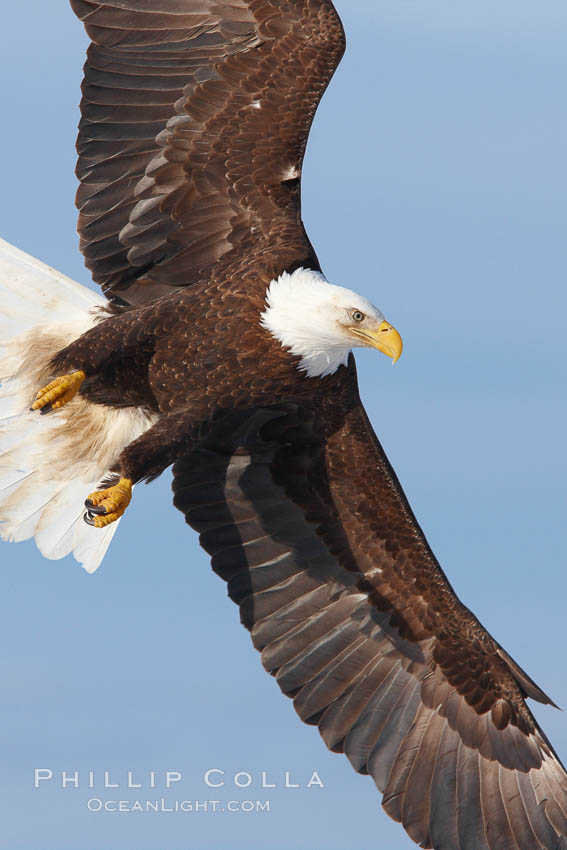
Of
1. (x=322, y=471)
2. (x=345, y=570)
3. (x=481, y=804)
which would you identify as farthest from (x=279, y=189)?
(x=481, y=804)

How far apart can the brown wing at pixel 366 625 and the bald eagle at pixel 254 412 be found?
0.04 ft

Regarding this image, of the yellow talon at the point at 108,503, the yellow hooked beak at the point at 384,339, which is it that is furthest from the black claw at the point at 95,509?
the yellow hooked beak at the point at 384,339

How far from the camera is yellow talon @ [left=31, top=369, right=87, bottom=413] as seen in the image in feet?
25.8

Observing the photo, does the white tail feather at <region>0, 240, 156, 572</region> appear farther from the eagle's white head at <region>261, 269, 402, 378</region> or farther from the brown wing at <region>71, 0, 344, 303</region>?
the eagle's white head at <region>261, 269, 402, 378</region>

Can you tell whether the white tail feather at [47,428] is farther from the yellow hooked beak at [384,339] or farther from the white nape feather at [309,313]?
the yellow hooked beak at [384,339]

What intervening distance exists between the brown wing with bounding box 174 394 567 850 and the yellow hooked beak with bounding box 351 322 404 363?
32.2 inches

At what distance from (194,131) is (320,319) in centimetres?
122

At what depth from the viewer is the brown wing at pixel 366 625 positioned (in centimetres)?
841

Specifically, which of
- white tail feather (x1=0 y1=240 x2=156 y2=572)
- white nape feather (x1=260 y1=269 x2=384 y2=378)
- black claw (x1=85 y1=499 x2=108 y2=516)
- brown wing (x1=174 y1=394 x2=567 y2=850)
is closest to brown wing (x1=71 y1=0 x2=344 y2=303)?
white nape feather (x1=260 y1=269 x2=384 y2=378)

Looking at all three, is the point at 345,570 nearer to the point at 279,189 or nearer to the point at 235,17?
the point at 279,189

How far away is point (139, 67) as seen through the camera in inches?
313

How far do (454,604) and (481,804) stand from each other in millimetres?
1080

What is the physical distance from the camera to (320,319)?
298 inches

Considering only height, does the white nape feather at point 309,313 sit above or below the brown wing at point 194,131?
below
